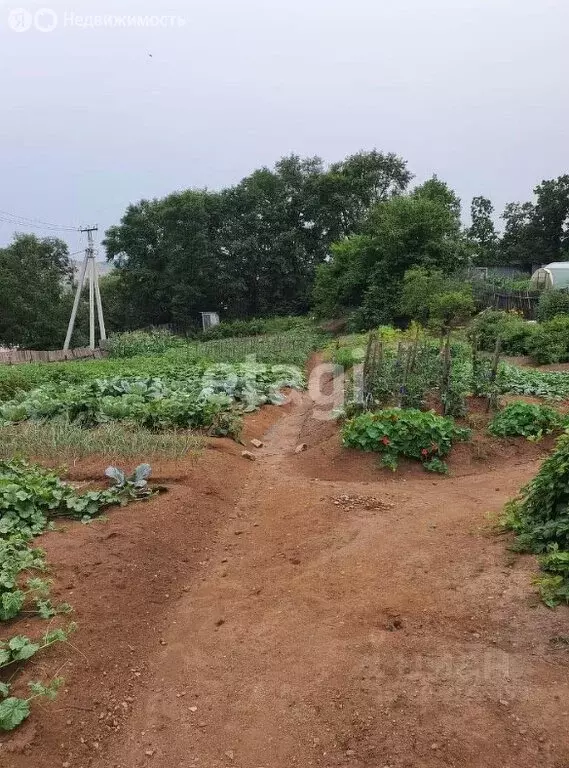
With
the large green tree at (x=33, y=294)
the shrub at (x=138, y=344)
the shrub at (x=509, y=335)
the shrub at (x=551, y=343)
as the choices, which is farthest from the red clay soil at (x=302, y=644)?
the large green tree at (x=33, y=294)

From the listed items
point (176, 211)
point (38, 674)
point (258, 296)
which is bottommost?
point (38, 674)

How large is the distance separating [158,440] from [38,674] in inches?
162

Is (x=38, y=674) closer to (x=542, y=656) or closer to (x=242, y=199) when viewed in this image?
(x=542, y=656)

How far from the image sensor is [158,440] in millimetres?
7277

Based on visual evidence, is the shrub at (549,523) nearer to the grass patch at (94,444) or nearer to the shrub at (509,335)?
the grass patch at (94,444)

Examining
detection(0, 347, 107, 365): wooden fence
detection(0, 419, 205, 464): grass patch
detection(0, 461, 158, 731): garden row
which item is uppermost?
detection(0, 347, 107, 365): wooden fence

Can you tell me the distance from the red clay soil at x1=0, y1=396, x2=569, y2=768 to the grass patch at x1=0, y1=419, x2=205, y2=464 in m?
1.20

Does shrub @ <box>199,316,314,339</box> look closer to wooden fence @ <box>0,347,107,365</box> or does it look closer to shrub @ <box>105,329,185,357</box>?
shrub @ <box>105,329,185,357</box>

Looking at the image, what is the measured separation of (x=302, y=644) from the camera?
3660 mm

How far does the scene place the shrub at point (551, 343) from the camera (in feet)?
47.8

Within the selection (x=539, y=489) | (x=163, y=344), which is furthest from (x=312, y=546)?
(x=163, y=344)

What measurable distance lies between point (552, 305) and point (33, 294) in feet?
72.0

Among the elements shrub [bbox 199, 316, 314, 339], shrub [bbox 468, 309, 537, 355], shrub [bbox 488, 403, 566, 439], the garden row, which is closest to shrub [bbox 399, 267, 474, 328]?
shrub [bbox 468, 309, 537, 355]

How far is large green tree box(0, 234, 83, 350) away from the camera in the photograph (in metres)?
26.7
